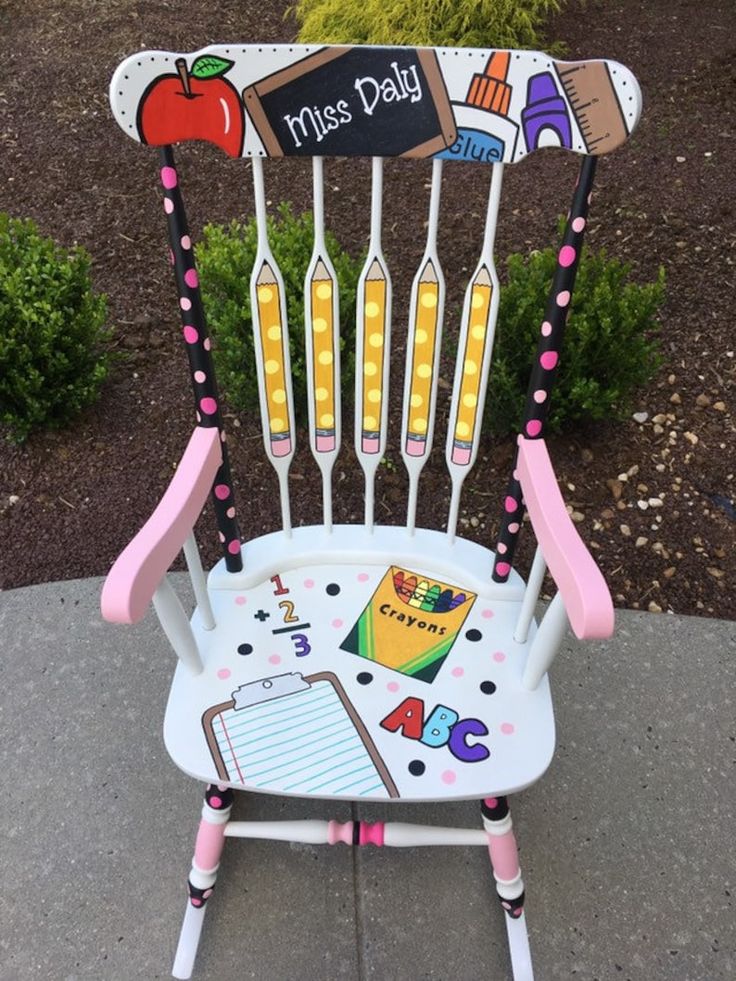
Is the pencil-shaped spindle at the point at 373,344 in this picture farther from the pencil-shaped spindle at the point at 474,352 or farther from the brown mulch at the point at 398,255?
the brown mulch at the point at 398,255

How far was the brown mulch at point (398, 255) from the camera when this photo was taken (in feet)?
7.75

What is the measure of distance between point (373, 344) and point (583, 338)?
38.7 inches

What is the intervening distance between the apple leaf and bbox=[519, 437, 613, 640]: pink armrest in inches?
28.8

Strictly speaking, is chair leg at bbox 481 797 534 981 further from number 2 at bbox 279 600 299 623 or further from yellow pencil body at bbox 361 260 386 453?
yellow pencil body at bbox 361 260 386 453

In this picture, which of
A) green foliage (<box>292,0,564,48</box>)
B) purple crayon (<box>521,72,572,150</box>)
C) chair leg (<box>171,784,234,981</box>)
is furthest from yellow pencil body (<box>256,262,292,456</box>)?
green foliage (<box>292,0,564,48</box>)

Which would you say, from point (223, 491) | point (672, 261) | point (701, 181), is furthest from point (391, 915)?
point (701, 181)

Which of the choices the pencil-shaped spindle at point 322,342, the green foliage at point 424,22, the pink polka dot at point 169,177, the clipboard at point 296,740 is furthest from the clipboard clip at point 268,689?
the green foliage at point 424,22

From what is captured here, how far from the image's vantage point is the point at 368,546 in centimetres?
162

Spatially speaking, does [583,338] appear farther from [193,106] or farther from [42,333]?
Result: [42,333]

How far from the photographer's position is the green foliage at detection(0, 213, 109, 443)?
223 centimetres

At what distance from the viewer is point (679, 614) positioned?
85.2 inches

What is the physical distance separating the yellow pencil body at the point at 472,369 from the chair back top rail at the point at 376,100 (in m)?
0.21

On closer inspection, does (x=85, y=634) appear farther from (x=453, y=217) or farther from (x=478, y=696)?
(x=453, y=217)

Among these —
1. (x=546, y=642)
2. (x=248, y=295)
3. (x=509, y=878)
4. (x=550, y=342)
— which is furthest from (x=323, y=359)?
(x=509, y=878)
